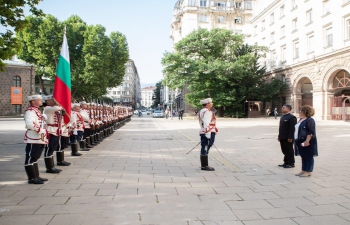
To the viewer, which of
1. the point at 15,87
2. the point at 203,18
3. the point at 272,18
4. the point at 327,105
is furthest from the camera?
the point at 203,18

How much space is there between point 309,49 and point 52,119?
112 ft

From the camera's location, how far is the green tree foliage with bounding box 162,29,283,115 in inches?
1478

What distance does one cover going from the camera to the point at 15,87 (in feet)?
155

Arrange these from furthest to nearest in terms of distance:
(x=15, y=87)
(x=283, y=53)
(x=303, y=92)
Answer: (x=15, y=87), (x=283, y=53), (x=303, y=92)

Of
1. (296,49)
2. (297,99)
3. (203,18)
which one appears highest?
(203,18)

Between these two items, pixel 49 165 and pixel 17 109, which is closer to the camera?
pixel 49 165

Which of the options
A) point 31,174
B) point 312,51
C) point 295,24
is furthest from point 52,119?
point 295,24

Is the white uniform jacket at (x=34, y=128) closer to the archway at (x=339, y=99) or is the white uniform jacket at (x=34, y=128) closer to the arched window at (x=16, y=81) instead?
the archway at (x=339, y=99)

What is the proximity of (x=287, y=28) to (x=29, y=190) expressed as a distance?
39468mm

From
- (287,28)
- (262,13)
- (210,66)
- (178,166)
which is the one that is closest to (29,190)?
(178,166)

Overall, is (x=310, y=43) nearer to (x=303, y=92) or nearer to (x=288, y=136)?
(x=303, y=92)

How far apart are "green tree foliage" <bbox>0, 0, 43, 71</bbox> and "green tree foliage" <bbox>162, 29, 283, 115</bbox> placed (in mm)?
28077

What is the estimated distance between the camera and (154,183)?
599cm

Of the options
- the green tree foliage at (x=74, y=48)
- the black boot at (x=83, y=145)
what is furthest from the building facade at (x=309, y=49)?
the black boot at (x=83, y=145)
